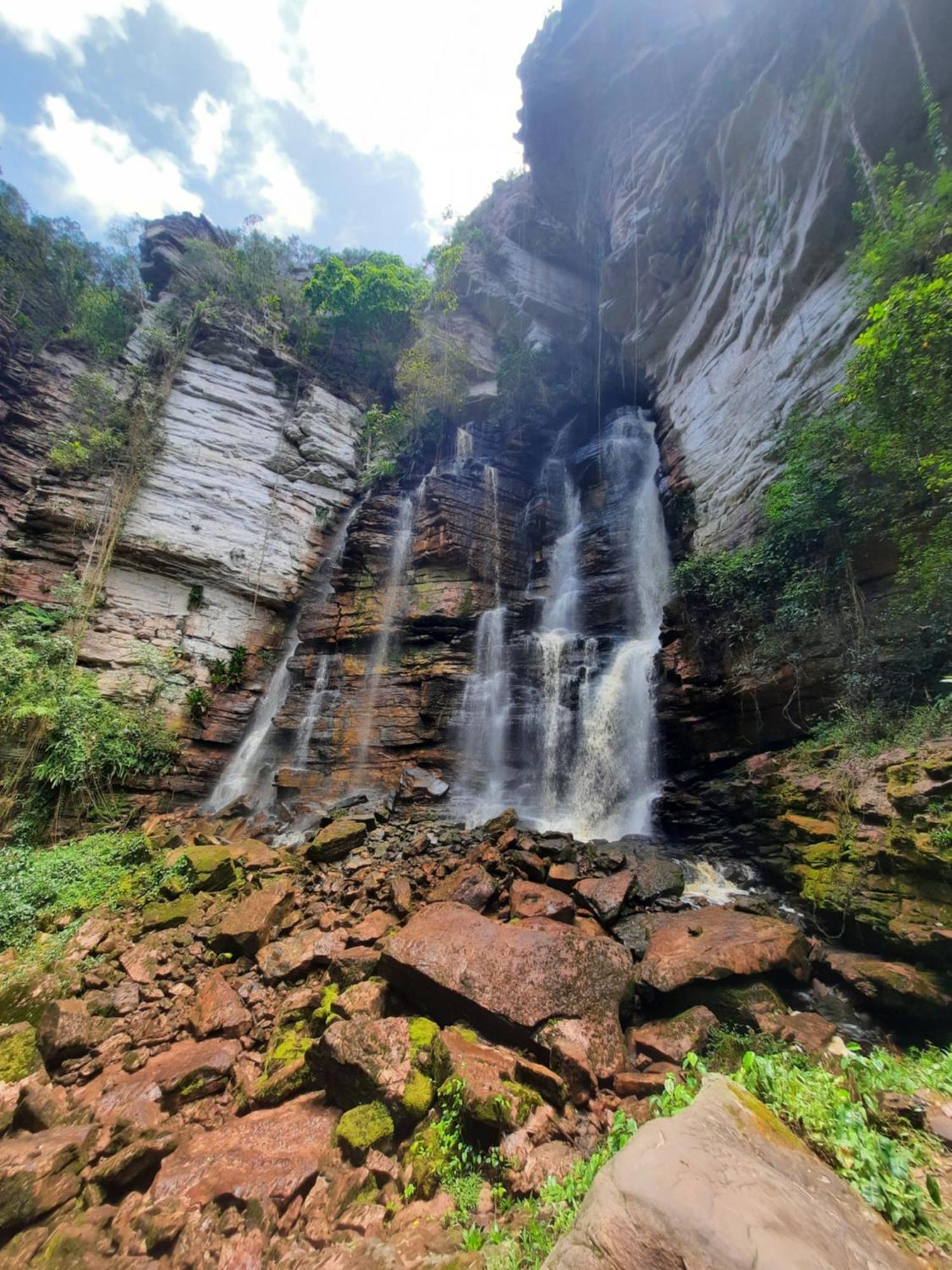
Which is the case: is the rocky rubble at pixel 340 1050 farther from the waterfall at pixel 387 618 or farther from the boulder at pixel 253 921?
the waterfall at pixel 387 618

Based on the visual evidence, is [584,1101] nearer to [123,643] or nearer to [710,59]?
[123,643]

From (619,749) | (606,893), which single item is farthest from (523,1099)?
(619,749)

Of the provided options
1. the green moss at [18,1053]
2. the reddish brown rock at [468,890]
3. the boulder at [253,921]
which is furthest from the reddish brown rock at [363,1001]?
the green moss at [18,1053]

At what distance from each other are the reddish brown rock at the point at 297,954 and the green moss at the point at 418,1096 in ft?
6.97

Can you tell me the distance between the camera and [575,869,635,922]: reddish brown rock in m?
5.80

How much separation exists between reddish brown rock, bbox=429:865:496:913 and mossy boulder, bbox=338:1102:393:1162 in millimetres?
2655

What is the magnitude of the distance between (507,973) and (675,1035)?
1.41m

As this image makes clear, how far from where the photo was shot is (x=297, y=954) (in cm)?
530

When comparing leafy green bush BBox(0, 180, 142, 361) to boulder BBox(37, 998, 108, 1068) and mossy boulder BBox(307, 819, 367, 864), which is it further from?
boulder BBox(37, 998, 108, 1068)

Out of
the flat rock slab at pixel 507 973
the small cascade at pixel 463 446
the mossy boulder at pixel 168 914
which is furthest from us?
the small cascade at pixel 463 446

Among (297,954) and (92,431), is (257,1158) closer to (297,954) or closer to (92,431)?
(297,954)

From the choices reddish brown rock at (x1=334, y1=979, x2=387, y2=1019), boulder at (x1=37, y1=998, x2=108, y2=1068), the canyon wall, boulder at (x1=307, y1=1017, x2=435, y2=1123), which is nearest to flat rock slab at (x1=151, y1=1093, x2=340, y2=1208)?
boulder at (x1=307, y1=1017, x2=435, y2=1123)

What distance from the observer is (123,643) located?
1288 centimetres

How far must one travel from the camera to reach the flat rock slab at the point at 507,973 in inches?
155
